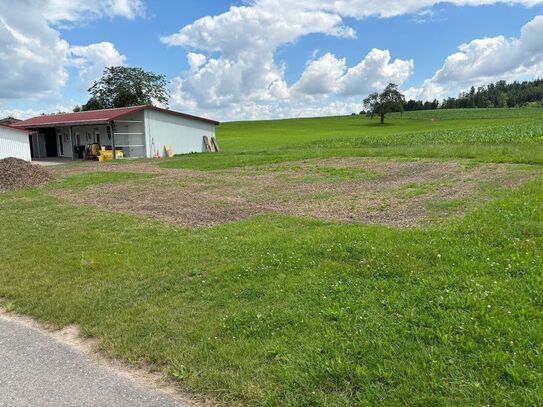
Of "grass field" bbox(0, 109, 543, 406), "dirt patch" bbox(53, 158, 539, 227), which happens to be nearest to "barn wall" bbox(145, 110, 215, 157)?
"dirt patch" bbox(53, 158, 539, 227)

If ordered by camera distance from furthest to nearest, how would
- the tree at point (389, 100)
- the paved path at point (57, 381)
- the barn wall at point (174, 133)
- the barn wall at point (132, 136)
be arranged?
the tree at point (389, 100) < the barn wall at point (174, 133) < the barn wall at point (132, 136) < the paved path at point (57, 381)

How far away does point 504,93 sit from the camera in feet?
424

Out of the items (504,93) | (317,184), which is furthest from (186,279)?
(504,93)

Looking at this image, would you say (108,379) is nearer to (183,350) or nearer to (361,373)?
(183,350)

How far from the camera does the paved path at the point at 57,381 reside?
315 centimetres

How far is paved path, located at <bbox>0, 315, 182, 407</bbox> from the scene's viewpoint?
3152mm

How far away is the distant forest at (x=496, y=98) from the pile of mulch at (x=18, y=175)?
11537 cm

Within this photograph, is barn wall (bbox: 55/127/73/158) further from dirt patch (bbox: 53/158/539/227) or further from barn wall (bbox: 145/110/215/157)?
dirt patch (bbox: 53/158/539/227)

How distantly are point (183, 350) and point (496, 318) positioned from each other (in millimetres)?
2805

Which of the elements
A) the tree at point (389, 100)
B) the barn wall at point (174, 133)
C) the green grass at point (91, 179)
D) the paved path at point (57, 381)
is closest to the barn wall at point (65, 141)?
the barn wall at point (174, 133)

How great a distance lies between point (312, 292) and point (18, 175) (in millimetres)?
17368

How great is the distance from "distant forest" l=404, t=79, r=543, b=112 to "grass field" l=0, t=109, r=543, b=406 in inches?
4770

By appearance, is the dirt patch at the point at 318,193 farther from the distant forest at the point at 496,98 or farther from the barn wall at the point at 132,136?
the distant forest at the point at 496,98

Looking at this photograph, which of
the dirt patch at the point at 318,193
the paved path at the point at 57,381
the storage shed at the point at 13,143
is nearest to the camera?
the paved path at the point at 57,381
